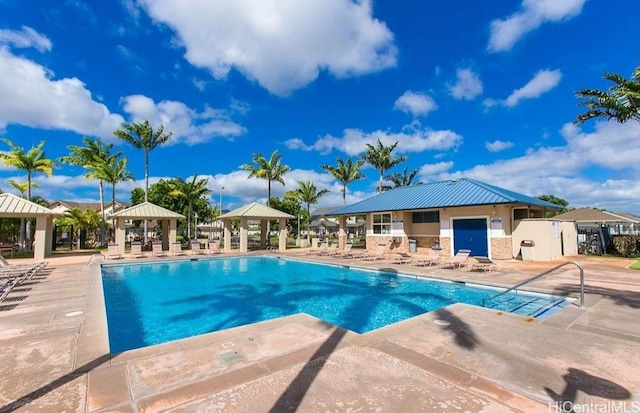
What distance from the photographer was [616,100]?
52.4 ft

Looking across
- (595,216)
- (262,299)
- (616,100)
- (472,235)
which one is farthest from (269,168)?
(595,216)

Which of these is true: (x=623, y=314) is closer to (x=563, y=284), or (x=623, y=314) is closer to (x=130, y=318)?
(x=563, y=284)

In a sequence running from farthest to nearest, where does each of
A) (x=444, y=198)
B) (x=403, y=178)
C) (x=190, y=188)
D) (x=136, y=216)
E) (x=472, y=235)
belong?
(x=403, y=178) → (x=190, y=188) → (x=136, y=216) → (x=444, y=198) → (x=472, y=235)

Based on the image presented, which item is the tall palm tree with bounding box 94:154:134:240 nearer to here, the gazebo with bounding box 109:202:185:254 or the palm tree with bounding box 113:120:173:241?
the palm tree with bounding box 113:120:173:241

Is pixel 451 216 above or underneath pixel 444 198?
underneath

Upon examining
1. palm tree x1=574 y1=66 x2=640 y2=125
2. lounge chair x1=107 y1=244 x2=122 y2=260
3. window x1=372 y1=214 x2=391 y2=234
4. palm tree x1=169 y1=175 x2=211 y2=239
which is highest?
palm tree x1=574 y1=66 x2=640 y2=125

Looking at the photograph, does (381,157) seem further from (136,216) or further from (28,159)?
(28,159)

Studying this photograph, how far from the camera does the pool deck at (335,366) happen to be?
3.46 metres

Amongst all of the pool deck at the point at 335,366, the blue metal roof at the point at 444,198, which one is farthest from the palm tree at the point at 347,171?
the pool deck at the point at 335,366

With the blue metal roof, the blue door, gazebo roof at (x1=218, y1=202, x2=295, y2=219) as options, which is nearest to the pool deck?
the blue door

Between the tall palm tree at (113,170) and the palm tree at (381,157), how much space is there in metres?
25.1

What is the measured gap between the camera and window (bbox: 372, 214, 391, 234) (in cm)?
2536

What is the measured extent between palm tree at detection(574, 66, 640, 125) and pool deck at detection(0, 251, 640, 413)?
13860 mm

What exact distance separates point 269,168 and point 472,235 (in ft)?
72.0
